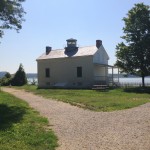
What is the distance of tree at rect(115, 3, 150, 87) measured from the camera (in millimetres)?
41344

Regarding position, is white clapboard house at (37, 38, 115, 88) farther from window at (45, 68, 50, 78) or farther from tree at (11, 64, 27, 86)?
tree at (11, 64, 27, 86)

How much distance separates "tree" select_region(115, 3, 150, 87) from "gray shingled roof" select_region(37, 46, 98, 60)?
Answer: 4.89m

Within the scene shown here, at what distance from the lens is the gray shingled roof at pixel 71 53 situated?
1841 inches

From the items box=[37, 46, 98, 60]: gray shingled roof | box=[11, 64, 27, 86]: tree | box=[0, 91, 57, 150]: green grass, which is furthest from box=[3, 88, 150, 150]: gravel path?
box=[11, 64, 27, 86]: tree

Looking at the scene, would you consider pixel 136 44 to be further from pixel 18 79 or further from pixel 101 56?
pixel 18 79

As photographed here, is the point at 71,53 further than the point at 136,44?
Result: Yes

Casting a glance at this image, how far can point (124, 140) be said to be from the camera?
10.6 meters

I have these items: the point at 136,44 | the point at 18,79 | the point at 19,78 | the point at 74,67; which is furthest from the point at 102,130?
the point at 19,78

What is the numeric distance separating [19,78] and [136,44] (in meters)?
21.7

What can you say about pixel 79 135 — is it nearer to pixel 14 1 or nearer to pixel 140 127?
pixel 140 127

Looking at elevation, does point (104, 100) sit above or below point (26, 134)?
above

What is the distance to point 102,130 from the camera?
40.4 ft

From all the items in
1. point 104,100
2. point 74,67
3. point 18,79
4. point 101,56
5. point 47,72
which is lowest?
point 104,100

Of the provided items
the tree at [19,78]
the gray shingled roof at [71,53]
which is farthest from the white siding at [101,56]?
the tree at [19,78]
